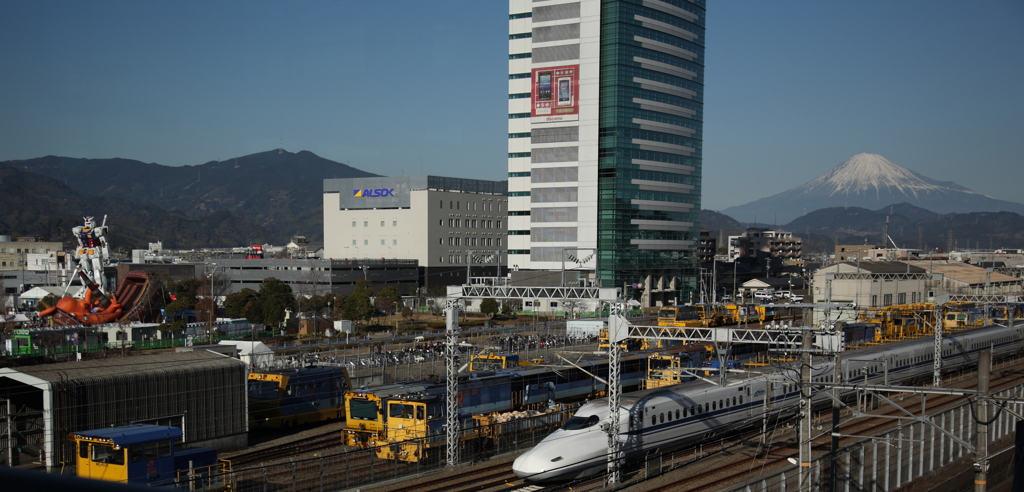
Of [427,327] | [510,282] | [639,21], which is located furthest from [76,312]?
[639,21]

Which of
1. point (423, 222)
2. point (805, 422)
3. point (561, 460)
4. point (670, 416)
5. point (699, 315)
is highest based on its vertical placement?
point (423, 222)

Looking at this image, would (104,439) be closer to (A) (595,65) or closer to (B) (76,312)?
(B) (76,312)

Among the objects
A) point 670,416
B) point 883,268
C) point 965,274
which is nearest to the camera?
point 670,416

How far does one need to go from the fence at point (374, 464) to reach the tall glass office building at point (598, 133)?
56.3 metres

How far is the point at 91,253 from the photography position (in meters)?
61.1

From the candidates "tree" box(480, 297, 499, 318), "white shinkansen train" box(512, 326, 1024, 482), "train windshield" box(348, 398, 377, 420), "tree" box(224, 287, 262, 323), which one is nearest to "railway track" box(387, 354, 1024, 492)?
"white shinkansen train" box(512, 326, 1024, 482)

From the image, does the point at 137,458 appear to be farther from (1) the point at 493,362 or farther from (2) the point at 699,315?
A: (2) the point at 699,315

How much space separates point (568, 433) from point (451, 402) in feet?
12.2

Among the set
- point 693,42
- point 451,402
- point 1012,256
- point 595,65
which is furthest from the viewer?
point 1012,256

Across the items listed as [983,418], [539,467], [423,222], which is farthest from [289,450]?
[423,222]

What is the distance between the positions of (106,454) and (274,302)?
43.8m

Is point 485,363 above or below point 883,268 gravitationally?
below

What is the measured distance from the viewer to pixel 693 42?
9000cm

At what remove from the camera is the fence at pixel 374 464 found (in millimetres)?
19375
